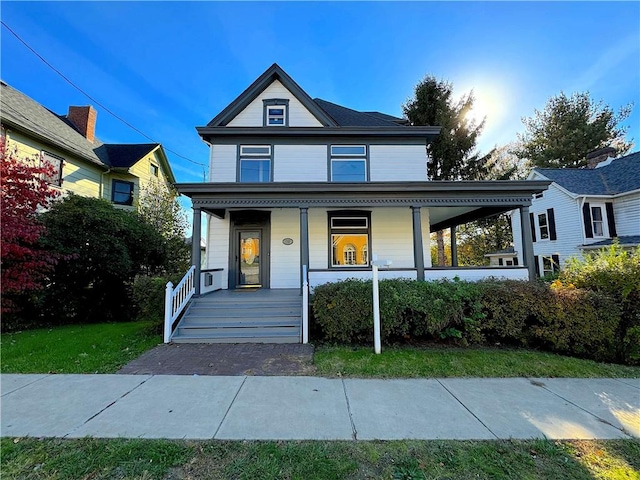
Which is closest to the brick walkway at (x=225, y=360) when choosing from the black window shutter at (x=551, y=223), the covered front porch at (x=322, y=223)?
the covered front porch at (x=322, y=223)

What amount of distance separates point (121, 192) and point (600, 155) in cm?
3121

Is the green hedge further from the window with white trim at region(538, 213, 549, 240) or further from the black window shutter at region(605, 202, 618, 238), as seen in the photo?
the window with white trim at region(538, 213, 549, 240)

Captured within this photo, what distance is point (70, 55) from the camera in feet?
34.4

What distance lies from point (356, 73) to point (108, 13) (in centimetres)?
880

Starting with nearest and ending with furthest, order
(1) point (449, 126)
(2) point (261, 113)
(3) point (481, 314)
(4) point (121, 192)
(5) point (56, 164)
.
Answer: (3) point (481, 314), (2) point (261, 113), (5) point (56, 164), (4) point (121, 192), (1) point (449, 126)

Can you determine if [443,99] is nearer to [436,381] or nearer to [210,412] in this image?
[436,381]

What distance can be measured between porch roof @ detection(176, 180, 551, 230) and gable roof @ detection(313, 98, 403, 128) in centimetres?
462

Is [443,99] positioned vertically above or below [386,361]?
above

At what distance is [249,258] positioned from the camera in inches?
395

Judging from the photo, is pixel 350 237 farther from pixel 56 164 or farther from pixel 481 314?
pixel 56 164

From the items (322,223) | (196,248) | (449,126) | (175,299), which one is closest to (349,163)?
(322,223)

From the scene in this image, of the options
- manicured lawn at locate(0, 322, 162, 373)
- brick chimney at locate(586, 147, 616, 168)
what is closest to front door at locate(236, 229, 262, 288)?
manicured lawn at locate(0, 322, 162, 373)

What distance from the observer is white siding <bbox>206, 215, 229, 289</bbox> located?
9819 mm

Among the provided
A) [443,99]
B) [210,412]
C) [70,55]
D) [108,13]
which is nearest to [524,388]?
[210,412]
